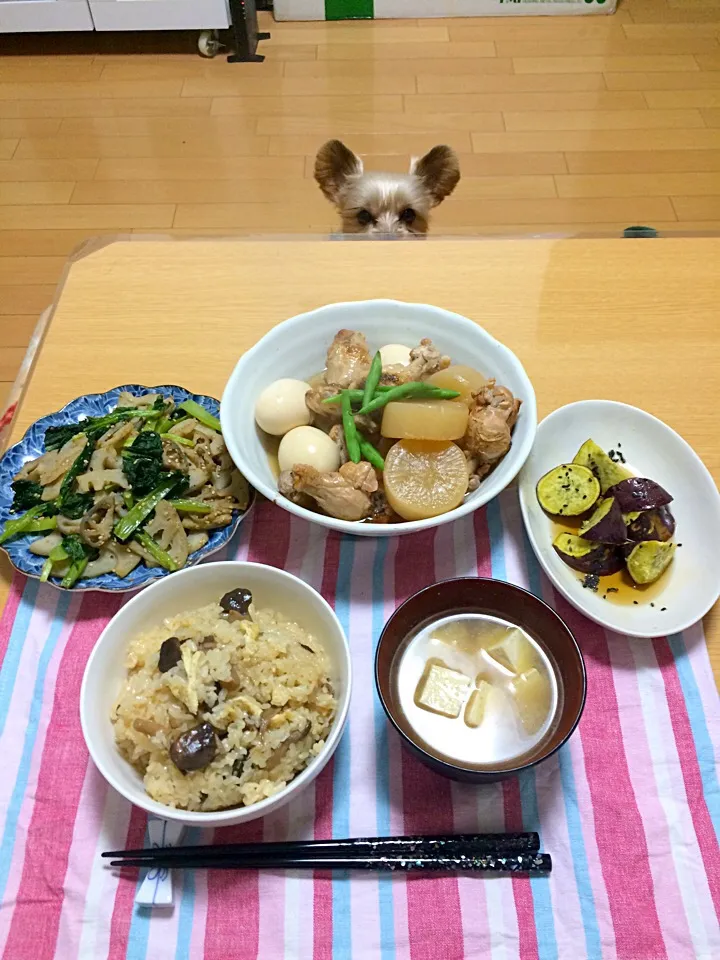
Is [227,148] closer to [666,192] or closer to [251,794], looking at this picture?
[666,192]

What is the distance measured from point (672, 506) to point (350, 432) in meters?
0.54

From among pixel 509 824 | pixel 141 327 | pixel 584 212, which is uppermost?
pixel 141 327

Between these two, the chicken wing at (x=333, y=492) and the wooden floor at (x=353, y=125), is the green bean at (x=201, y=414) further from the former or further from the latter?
the wooden floor at (x=353, y=125)

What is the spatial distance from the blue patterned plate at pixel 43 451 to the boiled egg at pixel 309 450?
0.08 meters

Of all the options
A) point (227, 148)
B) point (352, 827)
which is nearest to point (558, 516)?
point (352, 827)

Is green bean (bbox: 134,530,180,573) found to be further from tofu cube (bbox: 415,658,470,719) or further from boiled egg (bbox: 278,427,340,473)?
tofu cube (bbox: 415,658,470,719)

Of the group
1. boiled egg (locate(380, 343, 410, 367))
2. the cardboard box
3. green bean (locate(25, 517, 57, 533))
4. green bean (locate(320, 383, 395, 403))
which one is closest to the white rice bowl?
green bean (locate(25, 517, 57, 533))

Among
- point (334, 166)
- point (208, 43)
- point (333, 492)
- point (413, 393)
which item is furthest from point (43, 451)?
point (208, 43)

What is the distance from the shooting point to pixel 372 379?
110 cm

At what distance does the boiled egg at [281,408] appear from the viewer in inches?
44.0

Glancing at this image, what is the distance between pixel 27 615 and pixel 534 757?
76 cm

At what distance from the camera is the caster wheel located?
3.54 m

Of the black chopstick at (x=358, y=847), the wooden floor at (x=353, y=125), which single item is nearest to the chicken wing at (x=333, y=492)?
the black chopstick at (x=358, y=847)

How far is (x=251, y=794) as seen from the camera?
78 centimetres
